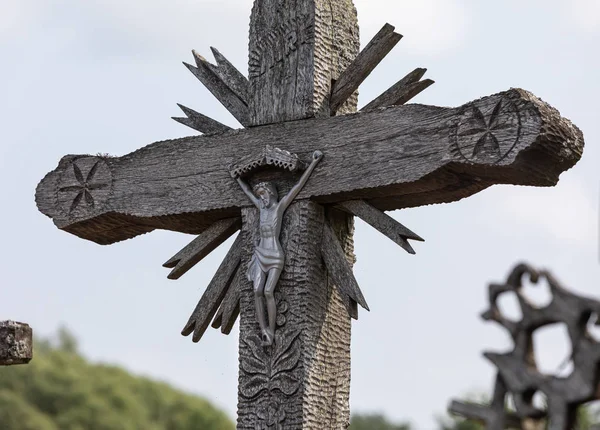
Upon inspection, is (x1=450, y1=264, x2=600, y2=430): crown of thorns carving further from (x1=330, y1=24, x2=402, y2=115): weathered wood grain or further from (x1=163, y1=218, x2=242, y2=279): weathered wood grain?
(x1=163, y1=218, x2=242, y2=279): weathered wood grain

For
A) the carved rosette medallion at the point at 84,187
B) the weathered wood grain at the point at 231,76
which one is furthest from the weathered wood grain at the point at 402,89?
the carved rosette medallion at the point at 84,187

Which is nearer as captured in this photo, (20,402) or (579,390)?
(579,390)

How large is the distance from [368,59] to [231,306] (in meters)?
1.14

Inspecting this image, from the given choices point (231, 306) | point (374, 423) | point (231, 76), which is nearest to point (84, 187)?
point (231, 76)

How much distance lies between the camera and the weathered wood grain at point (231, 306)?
5.89 meters

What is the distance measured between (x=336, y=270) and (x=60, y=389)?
35.8 ft

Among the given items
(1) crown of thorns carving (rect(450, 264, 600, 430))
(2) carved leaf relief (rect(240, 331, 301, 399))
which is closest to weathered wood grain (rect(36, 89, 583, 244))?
(2) carved leaf relief (rect(240, 331, 301, 399))

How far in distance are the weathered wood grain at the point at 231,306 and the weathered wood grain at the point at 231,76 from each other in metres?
0.77

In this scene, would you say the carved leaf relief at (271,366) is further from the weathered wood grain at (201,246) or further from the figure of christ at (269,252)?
the weathered wood grain at (201,246)

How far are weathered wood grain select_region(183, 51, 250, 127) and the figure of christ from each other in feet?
1.46

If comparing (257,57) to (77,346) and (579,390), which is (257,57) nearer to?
(579,390)

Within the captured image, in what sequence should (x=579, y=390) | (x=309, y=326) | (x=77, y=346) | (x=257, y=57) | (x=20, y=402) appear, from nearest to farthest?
(x=579, y=390)
(x=309, y=326)
(x=257, y=57)
(x=20, y=402)
(x=77, y=346)

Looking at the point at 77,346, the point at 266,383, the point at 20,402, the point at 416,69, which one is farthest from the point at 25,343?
the point at 77,346

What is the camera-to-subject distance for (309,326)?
5.56 meters
